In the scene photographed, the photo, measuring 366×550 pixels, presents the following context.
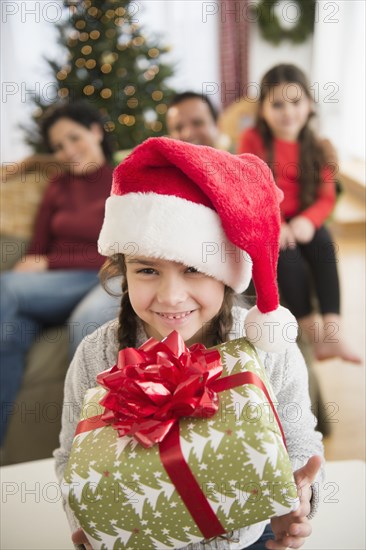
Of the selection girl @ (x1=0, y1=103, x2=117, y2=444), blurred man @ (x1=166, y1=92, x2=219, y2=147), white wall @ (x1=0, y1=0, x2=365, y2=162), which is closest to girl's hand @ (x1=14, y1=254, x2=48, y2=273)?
girl @ (x1=0, y1=103, x2=117, y2=444)

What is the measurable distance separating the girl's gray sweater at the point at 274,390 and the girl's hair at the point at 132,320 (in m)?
0.01

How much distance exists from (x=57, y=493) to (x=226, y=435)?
1.61 feet

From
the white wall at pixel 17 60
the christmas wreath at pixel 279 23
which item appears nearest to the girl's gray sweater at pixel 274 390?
the white wall at pixel 17 60

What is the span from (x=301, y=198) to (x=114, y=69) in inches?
61.3

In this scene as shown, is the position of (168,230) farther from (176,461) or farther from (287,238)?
(287,238)

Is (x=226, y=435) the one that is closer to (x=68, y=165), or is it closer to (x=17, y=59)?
(x=68, y=165)

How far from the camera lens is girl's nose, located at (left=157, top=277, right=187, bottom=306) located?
27.4 inches

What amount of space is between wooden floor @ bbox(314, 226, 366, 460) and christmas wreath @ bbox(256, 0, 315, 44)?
2.06 meters

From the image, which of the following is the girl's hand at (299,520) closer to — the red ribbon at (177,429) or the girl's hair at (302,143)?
the red ribbon at (177,429)

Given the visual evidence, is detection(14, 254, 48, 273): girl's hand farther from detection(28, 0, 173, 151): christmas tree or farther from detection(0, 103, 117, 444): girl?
detection(28, 0, 173, 151): christmas tree

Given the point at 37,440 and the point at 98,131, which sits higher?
the point at 98,131

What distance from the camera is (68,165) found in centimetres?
210

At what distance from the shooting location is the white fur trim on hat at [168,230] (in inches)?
25.2

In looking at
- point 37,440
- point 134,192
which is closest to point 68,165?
point 37,440
